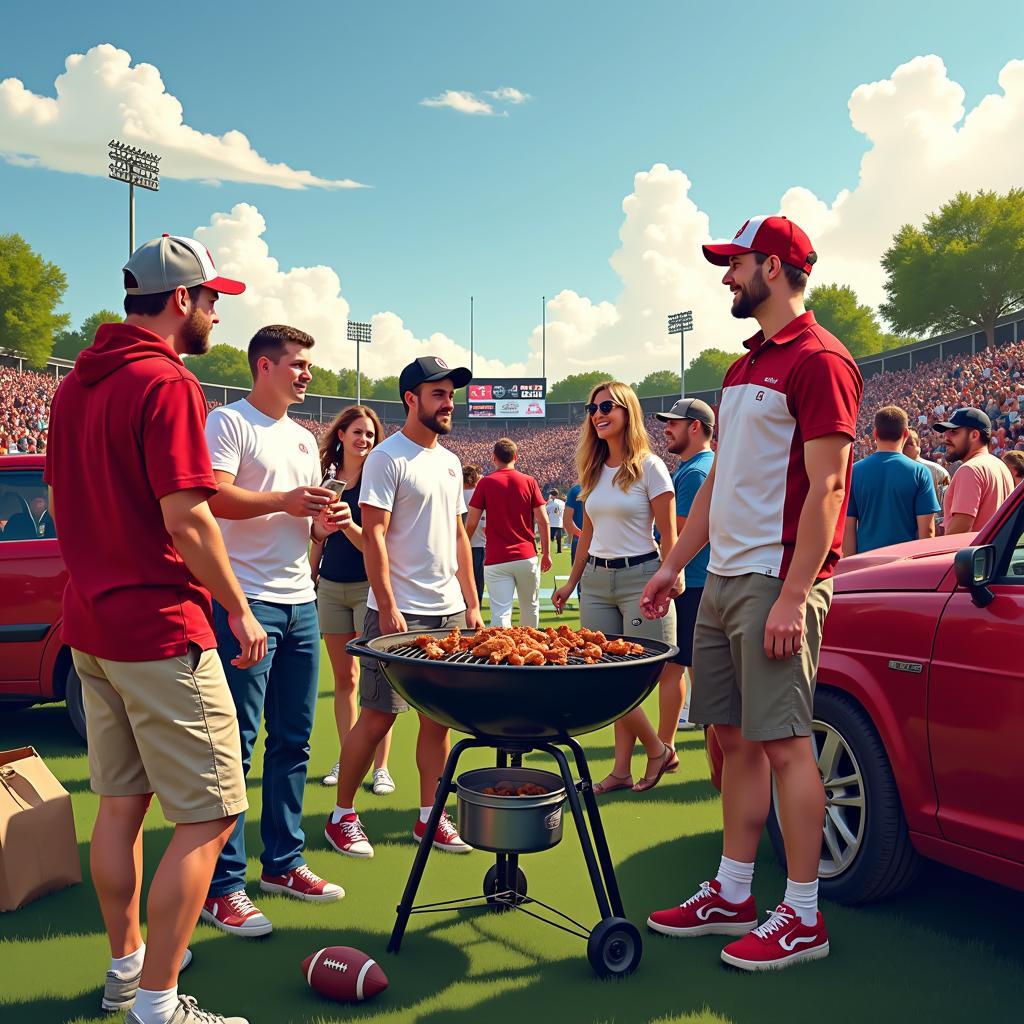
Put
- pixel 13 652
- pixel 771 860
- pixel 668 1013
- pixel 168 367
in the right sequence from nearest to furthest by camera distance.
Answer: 1. pixel 168 367
2. pixel 668 1013
3. pixel 771 860
4. pixel 13 652

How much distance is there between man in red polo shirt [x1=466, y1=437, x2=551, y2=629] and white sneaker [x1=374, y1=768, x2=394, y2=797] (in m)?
3.80

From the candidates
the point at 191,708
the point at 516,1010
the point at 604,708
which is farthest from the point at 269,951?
Result: the point at 604,708

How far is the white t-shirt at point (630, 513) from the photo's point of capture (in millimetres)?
5625

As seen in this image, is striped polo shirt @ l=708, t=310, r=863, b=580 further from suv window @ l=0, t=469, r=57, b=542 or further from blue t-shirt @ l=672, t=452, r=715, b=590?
suv window @ l=0, t=469, r=57, b=542

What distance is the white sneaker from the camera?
569 cm

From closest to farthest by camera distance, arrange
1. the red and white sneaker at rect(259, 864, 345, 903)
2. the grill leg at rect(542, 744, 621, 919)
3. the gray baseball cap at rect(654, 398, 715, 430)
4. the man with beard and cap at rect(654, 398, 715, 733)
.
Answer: the grill leg at rect(542, 744, 621, 919)
the red and white sneaker at rect(259, 864, 345, 903)
the man with beard and cap at rect(654, 398, 715, 733)
the gray baseball cap at rect(654, 398, 715, 430)

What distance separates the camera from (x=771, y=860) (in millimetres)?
4590

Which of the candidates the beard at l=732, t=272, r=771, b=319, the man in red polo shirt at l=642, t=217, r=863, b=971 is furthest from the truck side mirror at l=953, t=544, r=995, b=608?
the beard at l=732, t=272, r=771, b=319

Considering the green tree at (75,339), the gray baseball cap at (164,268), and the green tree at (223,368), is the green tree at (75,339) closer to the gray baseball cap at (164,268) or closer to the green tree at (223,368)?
the green tree at (223,368)

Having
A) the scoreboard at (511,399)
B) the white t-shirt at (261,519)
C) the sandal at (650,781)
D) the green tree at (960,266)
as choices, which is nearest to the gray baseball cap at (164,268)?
the white t-shirt at (261,519)

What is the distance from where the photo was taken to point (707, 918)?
3793 mm

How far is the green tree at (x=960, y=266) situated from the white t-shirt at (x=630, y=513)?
58.1 metres

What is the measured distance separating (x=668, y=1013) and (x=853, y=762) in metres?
1.36

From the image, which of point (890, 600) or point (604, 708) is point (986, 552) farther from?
point (604, 708)
